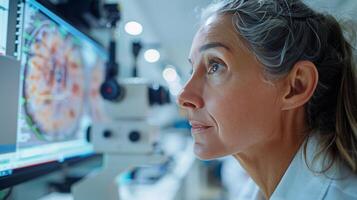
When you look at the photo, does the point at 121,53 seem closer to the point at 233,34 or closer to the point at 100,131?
the point at 100,131

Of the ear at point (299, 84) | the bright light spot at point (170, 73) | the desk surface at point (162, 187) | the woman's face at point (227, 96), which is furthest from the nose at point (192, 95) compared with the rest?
the bright light spot at point (170, 73)

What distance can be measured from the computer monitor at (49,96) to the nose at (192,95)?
1.48 feet

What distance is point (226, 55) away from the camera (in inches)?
27.5

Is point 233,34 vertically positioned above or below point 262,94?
above

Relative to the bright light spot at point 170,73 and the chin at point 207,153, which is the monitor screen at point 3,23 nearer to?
the chin at point 207,153

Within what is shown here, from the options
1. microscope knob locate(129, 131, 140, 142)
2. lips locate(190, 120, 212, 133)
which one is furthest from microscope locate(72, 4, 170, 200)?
lips locate(190, 120, 212, 133)

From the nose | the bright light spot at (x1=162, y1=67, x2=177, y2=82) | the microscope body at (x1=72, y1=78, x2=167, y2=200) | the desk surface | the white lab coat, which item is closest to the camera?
the white lab coat

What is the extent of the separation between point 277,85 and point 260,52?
3.7 inches

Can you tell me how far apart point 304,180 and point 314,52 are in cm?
33

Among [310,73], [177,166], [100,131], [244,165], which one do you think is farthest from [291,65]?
[177,166]

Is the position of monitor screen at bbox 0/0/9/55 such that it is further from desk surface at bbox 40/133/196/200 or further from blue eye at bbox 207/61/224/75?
desk surface at bbox 40/133/196/200

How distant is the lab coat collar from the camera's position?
0.66 meters

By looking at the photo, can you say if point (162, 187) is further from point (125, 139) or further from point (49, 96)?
point (49, 96)

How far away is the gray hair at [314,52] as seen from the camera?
69cm
